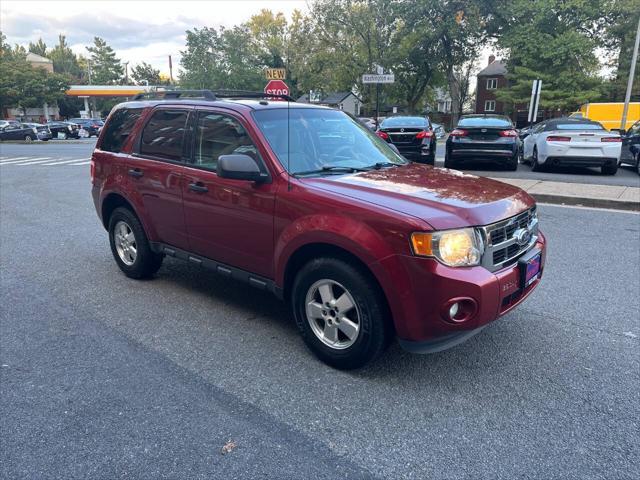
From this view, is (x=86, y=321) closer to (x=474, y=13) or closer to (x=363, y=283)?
(x=363, y=283)

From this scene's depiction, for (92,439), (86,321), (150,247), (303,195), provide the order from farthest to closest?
(150,247)
(86,321)
(303,195)
(92,439)

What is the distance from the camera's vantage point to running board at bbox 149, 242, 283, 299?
3832mm

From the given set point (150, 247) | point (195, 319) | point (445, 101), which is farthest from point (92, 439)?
point (445, 101)

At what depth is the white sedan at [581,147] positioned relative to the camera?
1206 centimetres

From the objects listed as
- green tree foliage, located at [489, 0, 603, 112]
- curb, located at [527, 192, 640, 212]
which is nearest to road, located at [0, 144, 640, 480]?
curb, located at [527, 192, 640, 212]

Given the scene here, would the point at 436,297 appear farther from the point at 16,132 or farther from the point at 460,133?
the point at 16,132

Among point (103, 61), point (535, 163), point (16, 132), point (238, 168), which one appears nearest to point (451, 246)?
point (238, 168)

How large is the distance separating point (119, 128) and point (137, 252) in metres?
1.35

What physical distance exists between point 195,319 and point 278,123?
180 centimetres

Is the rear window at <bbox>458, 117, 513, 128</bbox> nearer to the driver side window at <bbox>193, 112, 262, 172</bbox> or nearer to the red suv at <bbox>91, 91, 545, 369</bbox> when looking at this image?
the red suv at <bbox>91, 91, 545, 369</bbox>

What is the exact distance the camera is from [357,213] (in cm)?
311

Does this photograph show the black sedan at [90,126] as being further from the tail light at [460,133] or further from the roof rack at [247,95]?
the roof rack at [247,95]

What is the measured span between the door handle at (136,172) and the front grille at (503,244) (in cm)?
327

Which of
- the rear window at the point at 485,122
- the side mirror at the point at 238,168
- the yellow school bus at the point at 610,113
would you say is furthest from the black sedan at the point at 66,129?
the side mirror at the point at 238,168
